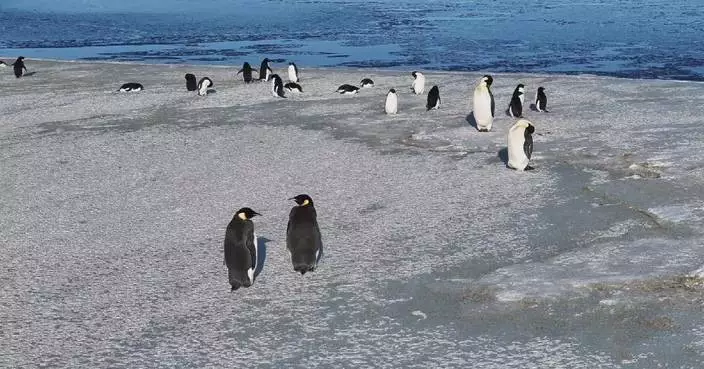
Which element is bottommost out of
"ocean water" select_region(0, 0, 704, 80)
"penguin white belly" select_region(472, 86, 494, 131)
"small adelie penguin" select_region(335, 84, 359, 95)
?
"ocean water" select_region(0, 0, 704, 80)

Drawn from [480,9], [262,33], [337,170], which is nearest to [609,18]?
[480,9]

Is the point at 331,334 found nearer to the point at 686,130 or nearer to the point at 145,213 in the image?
the point at 145,213

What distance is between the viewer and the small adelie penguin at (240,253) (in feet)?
16.5

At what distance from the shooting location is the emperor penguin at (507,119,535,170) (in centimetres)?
776

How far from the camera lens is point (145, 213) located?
688 cm

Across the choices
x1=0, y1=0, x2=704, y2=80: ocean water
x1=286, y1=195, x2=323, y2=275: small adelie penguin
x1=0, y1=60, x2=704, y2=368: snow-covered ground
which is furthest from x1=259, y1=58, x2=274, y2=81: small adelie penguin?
x1=286, y1=195, x2=323, y2=275: small adelie penguin

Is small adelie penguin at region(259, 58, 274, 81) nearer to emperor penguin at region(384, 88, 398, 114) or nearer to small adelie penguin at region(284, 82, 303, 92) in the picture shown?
small adelie penguin at region(284, 82, 303, 92)

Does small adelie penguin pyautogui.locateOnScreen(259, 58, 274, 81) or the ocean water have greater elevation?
small adelie penguin pyautogui.locateOnScreen(259, 58, 274, 81)

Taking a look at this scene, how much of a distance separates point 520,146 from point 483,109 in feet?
5.90

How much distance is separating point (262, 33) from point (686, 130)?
20.4 metres

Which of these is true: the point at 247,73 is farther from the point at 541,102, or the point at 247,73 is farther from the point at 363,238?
the point at 363,238

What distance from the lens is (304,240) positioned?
17.3 ft

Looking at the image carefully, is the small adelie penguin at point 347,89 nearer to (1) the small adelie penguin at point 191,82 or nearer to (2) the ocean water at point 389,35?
(1) the small adelie penguin at point 191,82

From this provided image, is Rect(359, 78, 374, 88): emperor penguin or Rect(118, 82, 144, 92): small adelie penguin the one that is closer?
Rect(359, 78, 374, 88): emperor penguin
